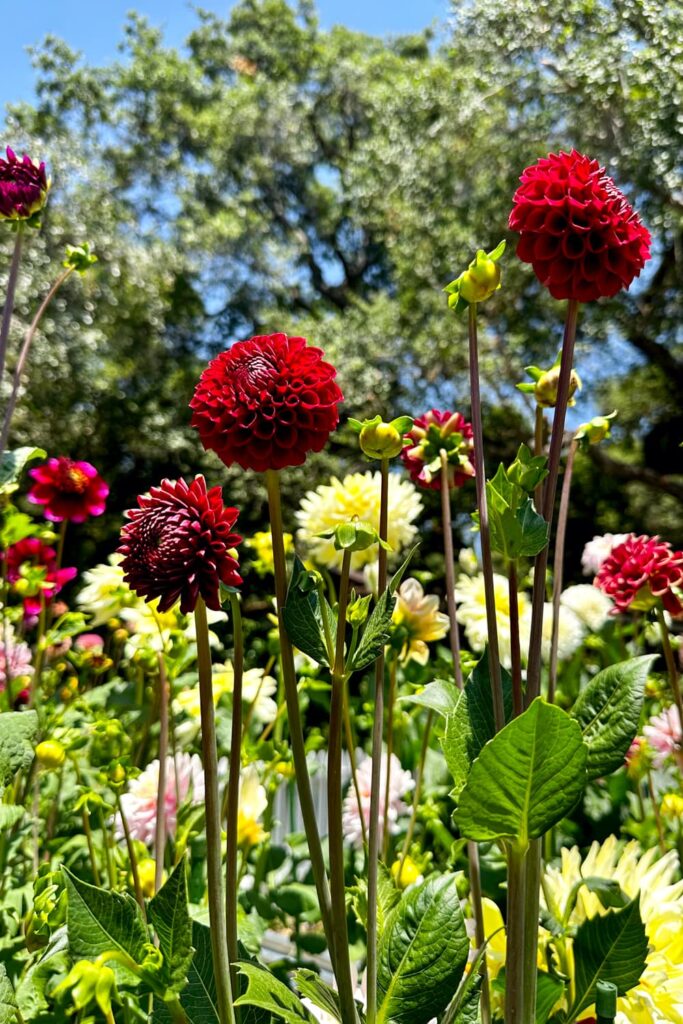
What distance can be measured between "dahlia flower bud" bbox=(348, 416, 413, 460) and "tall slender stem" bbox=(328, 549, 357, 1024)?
0.27 ft

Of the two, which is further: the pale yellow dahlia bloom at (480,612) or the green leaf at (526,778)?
the pale yellow dahlia bloom at (480,612)

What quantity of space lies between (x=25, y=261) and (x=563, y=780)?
5611 mm

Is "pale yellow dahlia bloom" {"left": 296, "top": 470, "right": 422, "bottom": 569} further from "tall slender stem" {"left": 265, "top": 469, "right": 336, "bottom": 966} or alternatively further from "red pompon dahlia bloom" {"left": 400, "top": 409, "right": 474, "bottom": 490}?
"tall slender stem" {"left": 265, "top": 469, "right": 336, "bottom": 966}

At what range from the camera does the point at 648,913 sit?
24.0 inches

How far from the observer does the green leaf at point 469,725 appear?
0.44 meters

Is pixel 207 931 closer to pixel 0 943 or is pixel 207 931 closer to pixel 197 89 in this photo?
pixel 0 943

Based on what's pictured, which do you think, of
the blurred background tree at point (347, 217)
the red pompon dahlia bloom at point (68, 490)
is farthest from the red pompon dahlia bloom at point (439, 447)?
the blurred background tree at point (347, 217)

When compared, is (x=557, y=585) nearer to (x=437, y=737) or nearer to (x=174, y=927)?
(x=437, y=737)

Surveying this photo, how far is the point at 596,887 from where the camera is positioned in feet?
2.08

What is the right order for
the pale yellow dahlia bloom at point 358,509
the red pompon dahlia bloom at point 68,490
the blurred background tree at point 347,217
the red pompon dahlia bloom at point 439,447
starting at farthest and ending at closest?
the blurred background tree at point 347,217
the red pompon dahlia bloom at point 68,490
the pale yellow dahlia bloom at point 358,509
the red pompon dahlia bloom at point 439,447

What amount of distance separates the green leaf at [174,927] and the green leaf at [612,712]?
22 centimetres

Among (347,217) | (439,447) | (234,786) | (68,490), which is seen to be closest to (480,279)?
(439,447)

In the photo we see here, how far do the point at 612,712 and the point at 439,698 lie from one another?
3.8 inches

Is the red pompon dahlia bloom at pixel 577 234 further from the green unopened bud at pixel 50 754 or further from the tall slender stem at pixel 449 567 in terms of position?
the green unopened bud at pixel 50 754
